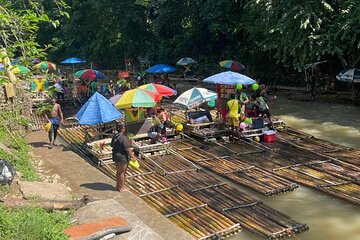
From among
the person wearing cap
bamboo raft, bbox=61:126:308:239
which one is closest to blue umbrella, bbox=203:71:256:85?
bamboo raft, bbox=61:126:308:239

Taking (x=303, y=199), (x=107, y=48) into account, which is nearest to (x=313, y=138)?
(x=303, y=199)

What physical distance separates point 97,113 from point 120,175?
3739mm

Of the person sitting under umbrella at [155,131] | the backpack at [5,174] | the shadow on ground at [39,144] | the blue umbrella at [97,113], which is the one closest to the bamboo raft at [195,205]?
the person sitting under umbrella at [155,131]

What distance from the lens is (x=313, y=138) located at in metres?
13.9

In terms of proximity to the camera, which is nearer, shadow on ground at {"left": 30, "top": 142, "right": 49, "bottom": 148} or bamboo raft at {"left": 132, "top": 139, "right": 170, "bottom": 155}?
bamboo raft at {"left": 132, "top": 139, "right": 170, "bottom": 155}

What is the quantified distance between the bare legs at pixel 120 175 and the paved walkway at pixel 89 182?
0.17 meters

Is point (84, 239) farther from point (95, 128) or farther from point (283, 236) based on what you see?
point (95, 128)

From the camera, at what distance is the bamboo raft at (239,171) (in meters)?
9.94

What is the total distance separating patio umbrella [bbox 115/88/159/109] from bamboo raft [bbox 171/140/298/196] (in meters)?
1.76

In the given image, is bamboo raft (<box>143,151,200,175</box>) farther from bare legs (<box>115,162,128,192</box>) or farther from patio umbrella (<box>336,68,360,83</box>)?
patio umbrella (<box>336,68,360,83</box>)

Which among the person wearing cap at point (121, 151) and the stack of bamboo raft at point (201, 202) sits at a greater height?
the person wearing cap at point (121, 151)

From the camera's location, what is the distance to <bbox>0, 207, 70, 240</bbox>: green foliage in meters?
6.16

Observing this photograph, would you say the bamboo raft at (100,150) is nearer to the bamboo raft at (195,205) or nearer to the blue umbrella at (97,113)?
the bamboo raft at (195,205)

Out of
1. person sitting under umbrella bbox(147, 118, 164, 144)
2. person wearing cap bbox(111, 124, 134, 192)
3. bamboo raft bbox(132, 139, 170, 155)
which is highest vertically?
person wearing cap bbox(111, 124, 134, 192)
